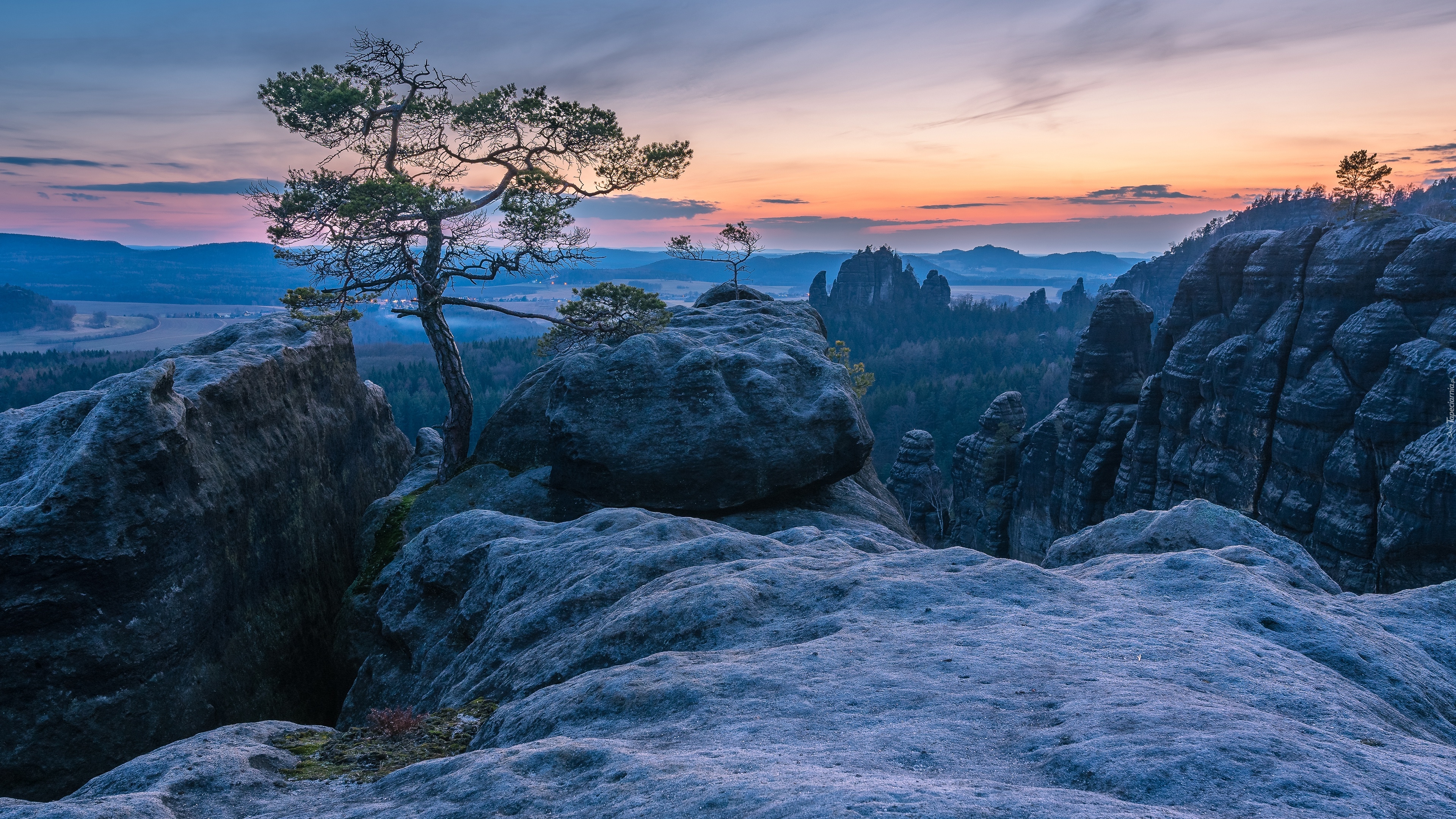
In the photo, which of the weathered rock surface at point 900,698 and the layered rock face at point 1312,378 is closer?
the weathered rock surface at point 900,698

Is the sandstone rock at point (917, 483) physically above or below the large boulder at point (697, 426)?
below

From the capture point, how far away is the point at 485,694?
1054 cm

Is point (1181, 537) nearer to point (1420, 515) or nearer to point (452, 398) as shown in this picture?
point (452, 398)

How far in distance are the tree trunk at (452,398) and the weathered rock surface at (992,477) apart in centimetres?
5131

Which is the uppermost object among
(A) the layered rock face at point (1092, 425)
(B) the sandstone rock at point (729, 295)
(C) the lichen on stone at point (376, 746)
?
(B) the sandstone rock at point (729, 295)

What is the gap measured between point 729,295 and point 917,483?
39739 mm

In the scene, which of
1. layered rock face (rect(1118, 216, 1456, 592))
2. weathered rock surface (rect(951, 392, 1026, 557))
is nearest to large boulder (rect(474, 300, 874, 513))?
layered rock face (rect(1118, 216, 1456, 592))

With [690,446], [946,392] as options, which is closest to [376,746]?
[690,446]

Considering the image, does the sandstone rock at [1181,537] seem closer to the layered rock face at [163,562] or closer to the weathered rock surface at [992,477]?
the layered rock face at [163,562]

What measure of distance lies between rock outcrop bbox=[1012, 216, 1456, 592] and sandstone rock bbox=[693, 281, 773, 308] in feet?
87.1

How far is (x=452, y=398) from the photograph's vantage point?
2725 cm

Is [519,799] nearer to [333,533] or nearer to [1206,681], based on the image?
[1206,681]

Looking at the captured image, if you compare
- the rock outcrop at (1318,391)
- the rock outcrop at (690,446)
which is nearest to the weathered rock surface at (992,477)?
the rock outcrop at (1318,391)

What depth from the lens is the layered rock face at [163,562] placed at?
13.5 m
